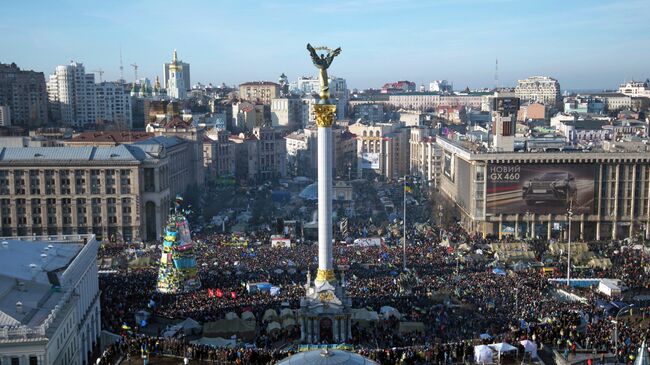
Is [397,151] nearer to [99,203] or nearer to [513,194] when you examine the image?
[513,194]

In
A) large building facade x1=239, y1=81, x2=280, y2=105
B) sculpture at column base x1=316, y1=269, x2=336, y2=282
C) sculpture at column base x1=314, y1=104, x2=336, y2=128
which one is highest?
large building facade x1=239, y1=81, x2=280, y2=105

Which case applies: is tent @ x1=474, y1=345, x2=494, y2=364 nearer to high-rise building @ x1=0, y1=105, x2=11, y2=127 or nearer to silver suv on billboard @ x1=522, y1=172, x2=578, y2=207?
silver suv on billboard @ x1=522, y1=172, x2=578, y2=207

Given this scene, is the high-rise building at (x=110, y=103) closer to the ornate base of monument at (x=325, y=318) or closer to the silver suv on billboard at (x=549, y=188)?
the silver suv on billboard at (x=549, y=188)

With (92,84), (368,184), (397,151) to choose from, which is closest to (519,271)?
(368,184)

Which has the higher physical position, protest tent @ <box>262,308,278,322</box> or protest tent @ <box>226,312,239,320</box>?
protest tent @ <box>226,312,239,320</box>

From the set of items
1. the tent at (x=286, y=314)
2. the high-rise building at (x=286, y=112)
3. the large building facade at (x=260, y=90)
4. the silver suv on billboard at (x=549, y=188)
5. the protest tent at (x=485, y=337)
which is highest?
the large building facade at (x=260, y=90)

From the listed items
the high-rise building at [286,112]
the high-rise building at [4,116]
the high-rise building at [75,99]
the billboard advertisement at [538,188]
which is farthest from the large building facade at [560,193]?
the high-rise building at [75,99]

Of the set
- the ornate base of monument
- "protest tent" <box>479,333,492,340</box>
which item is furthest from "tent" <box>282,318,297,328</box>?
"protest tent" <box>479,333,492,340</box>

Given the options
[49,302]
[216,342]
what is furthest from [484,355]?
[49,302]
